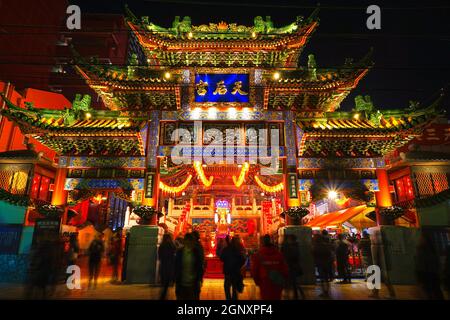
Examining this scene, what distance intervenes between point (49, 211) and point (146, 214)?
12.1ft

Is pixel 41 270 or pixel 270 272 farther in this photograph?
pixel 41 270

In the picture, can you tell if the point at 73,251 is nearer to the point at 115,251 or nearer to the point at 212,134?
the point at 115,251

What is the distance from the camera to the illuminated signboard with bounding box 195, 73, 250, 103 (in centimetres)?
1184

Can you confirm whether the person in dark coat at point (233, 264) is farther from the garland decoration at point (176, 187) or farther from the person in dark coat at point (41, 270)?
the garland decoration at point (176, 187)

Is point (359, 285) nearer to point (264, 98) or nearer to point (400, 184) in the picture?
point (400, 184)

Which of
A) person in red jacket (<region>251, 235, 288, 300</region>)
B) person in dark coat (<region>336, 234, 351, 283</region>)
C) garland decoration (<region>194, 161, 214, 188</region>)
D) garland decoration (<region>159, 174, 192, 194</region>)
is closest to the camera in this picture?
person in red jacket (<region>251, 235, 288, 300</region>)

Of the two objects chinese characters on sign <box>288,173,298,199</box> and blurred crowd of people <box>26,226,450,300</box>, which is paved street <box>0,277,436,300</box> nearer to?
blurred crowd of people <box>26,226,450,300</box>

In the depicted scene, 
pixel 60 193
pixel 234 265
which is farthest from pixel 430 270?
pixel 60 193

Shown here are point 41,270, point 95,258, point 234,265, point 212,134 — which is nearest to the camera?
point 234,265

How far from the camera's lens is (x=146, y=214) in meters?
10.3

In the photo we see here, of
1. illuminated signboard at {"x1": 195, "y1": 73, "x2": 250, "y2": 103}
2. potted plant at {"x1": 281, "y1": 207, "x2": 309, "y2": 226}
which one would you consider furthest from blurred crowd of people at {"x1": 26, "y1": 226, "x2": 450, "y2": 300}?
illuminated signboard at {"x1": 195, "y1": 73, "x2": 250, "y2": 103}

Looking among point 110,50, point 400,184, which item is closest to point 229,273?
point 400,184

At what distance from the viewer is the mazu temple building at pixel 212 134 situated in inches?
412

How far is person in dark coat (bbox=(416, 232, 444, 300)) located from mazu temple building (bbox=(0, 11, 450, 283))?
3.19m
